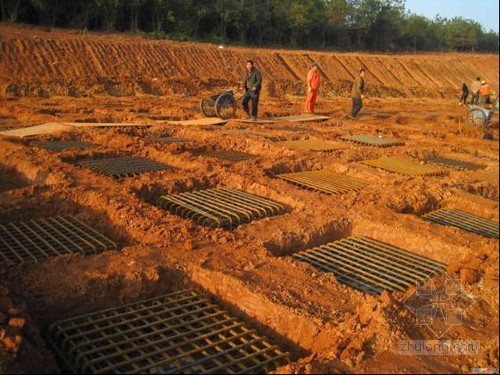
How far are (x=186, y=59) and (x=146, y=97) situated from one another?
5518mm

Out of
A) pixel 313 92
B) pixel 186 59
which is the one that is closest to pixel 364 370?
pixel 313 92

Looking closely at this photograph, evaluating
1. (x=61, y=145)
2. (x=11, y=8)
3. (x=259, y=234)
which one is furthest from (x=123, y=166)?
(x=11, y=8)

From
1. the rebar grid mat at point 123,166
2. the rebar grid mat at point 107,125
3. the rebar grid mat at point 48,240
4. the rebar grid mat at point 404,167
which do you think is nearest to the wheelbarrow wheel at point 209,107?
the rebar grid mat at point 107,125

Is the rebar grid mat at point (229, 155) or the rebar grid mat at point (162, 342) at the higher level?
the rebar grid mat at point (229, 155)

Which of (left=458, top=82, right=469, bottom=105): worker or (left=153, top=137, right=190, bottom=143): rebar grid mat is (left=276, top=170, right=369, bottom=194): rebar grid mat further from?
(left=458, top=82, right=469, bottom=105): worker

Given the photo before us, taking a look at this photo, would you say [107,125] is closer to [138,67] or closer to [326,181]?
[326,181]

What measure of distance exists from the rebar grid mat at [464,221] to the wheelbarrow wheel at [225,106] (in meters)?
7.17

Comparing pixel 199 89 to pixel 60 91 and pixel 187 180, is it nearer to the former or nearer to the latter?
pixel 60 91

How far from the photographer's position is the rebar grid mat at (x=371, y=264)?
13.4 feet

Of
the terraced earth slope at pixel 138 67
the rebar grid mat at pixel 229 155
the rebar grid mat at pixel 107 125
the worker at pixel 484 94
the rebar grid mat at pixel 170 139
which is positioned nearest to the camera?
the rebar grid mat at pixel 229 155

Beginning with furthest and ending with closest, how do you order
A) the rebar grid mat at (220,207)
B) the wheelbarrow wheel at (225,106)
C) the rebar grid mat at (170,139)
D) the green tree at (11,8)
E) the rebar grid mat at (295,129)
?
the green tree at (11,8), the wheelbarrow wheel at (225,106), the rebar grid mat at (295,129), the rebar grid mat at (170,139), the rebar grid mat at (220,207)

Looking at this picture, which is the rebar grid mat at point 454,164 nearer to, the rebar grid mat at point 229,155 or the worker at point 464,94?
the rebar grid mat at point 229,155

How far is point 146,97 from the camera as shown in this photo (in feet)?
56.4

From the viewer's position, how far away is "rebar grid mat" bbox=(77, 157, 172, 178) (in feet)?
21.5
